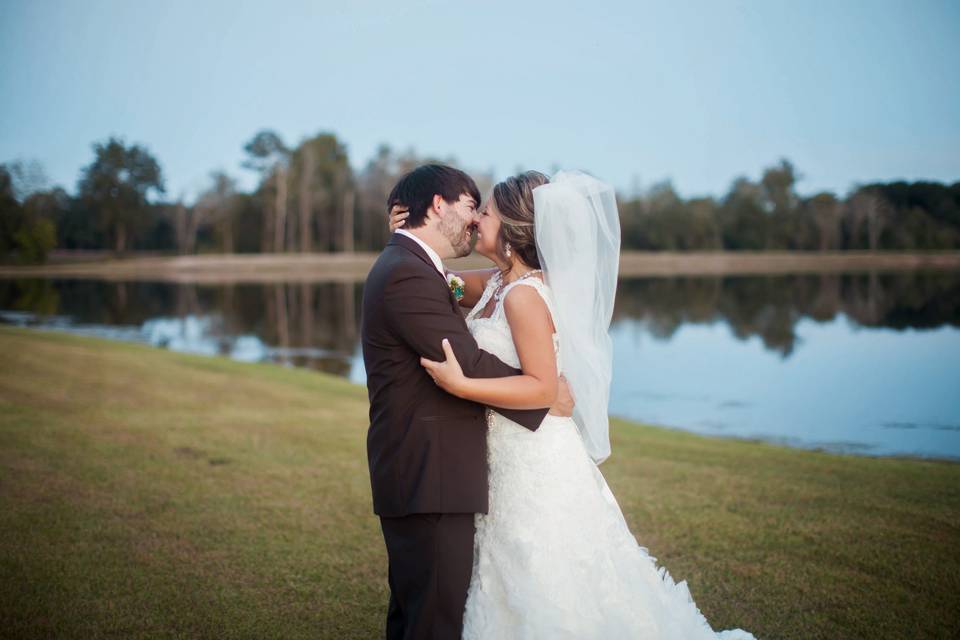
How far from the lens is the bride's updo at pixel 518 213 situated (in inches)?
133

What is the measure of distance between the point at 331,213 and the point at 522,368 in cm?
8693

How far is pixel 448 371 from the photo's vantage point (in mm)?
2816

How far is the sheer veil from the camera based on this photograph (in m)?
3.33

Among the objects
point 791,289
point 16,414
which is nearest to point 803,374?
point 16,414

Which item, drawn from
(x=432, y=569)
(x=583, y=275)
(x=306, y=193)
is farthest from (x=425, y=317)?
(x=306, y=193)

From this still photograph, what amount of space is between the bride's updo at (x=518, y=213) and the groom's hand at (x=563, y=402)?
616mm

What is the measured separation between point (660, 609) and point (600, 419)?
0.91 metres

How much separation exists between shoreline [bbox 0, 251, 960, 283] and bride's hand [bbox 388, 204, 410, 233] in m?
54.5

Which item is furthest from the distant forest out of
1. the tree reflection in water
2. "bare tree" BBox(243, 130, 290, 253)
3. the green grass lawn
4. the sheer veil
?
the sheer veil

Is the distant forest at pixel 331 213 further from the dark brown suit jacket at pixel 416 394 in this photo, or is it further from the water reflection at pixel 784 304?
the dark brown suit jacket at pixel 416 394

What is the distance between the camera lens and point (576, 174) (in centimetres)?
360

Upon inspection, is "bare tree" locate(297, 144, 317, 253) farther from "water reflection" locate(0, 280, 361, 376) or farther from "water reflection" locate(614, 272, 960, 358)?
"water reflection" locate(614, 272, 960, 358)

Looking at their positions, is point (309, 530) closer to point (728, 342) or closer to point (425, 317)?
point (425, 317)

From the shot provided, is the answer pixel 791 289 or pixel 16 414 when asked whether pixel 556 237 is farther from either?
pixel 791 289
